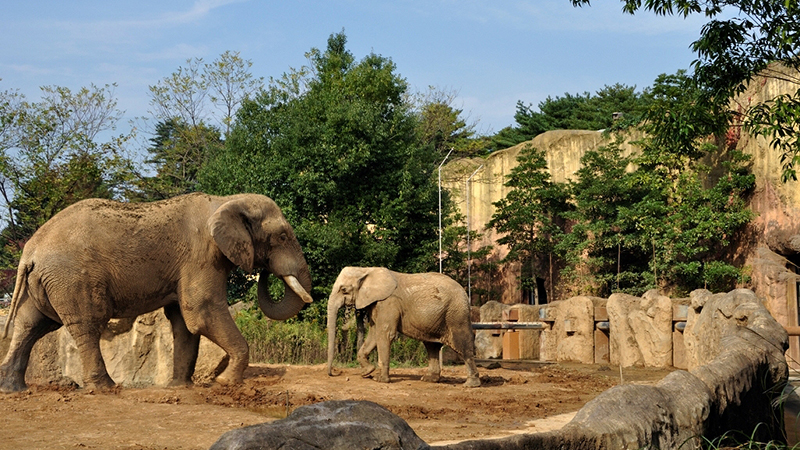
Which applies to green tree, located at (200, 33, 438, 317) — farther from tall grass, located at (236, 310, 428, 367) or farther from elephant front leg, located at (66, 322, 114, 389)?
elephant front leg, located at (66, 322, 114, 389)

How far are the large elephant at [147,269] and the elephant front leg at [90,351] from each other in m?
0.01

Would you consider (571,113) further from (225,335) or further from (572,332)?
(225,335)

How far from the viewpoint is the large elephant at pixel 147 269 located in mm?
8945

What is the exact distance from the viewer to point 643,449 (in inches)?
181

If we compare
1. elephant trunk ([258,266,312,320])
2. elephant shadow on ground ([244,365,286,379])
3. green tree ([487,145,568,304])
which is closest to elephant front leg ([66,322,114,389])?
elephant trunk ([258,266,312,320])

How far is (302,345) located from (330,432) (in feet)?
42.6

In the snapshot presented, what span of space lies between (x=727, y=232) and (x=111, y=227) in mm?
16654

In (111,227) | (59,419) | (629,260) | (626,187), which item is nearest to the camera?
(59,419)

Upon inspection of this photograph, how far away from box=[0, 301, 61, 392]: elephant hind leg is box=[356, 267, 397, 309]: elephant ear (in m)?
4.45

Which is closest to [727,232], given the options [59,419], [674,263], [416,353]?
[674,263]

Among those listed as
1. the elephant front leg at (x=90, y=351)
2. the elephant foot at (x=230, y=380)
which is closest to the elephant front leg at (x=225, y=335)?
the elephant foot at (x=230, y=380)

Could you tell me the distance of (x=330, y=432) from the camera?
10.4 feet

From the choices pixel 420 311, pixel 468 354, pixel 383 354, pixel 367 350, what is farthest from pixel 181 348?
pixel 468 354

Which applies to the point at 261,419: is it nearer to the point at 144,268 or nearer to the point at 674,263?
the point at 144,268
